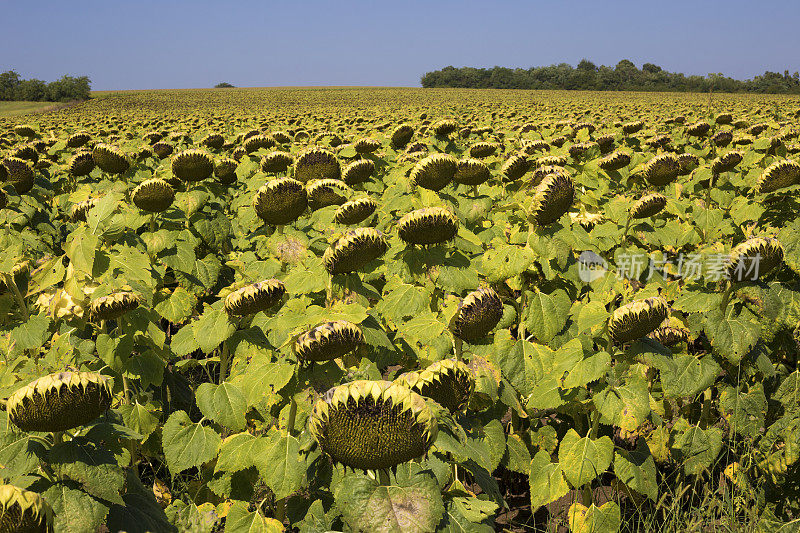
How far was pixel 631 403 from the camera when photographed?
2.73 meters

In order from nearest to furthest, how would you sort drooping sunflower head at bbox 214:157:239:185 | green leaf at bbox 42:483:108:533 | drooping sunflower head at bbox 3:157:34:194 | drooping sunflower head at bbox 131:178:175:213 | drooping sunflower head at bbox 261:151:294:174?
green leaf at bbox 42:483:108:533 < drooping sunflower head at bbox 131:178:175:213 < drooping sunflower head at bbox 261:151:294:174 < drooping sunflower head at bbox 3:157:34:194 < drooping sunflower head at bbox 214:157:239:185

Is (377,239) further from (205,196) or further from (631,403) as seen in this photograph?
(205,196)

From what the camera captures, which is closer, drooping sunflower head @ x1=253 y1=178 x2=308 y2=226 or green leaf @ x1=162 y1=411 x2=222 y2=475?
green leaf @ x1=162 y1=411 x2=222 y2=475

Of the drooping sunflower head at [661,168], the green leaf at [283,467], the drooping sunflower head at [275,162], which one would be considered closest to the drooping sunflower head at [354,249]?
the green leaf at [283,467]

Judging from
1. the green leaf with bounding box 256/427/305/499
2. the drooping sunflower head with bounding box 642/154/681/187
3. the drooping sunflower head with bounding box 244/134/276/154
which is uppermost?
the drooping sunflower head with bounding box 244/134/276/154

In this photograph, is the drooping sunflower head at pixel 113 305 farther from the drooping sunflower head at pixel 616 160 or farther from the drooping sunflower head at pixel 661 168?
the drooping sunflower head at pixel 616 160

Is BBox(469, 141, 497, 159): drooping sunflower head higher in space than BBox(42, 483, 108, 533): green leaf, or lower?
higher

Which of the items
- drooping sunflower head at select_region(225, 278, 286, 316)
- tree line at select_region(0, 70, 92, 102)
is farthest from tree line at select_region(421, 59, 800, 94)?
drooping sunflower head at select_region(225, 278, 286, 316)

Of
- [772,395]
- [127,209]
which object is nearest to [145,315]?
[127,209]

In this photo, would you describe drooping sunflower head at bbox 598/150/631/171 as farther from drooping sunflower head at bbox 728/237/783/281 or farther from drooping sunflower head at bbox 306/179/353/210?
drooping sunflower head at bbox 306/179/353/210

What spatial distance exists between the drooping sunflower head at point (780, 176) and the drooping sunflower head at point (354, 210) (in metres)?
3.58

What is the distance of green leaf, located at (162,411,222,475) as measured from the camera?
2.94 metres

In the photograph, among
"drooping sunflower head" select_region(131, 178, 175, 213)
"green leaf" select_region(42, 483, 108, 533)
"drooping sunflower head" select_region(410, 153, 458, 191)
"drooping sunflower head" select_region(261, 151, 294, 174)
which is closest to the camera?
"green leaf" select_region(42, 483, 108, 533)

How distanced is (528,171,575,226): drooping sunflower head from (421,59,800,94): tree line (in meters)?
81.6
